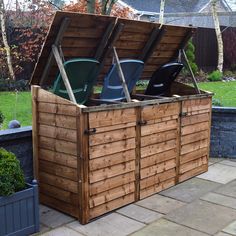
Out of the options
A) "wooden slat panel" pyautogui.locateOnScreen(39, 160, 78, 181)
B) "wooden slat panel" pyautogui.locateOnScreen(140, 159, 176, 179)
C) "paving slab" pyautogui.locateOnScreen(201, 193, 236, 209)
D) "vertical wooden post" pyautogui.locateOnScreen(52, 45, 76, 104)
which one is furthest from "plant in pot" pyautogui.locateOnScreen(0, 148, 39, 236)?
"paving slab" pyautogui.locateOnScreen(201, 193, 236, 209)

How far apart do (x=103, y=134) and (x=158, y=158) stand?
36.4 inches

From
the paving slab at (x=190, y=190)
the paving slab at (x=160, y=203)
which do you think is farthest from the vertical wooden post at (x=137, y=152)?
the paving slab at (x=190, y=190)

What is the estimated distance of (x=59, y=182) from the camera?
3.50 metres

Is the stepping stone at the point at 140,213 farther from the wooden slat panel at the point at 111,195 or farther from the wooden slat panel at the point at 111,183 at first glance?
the wooden slat panel at the point at 111,183

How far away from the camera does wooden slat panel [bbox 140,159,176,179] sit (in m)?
3.87

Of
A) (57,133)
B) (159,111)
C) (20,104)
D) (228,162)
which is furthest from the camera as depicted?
(20,104)

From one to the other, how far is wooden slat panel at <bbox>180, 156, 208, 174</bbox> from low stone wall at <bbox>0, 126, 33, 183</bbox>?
177 cm

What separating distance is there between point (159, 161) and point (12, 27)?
832cm

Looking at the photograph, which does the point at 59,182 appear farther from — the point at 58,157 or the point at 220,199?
the point at 220,199

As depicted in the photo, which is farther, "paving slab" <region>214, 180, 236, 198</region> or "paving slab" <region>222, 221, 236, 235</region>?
"paving slab" <region>214, 180, 236, 198</region>

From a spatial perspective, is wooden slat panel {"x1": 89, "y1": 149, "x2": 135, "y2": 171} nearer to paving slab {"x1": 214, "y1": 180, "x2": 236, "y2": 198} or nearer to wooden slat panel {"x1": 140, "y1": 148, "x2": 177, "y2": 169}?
wooden slat panel {"x1": 140, "y1": 148, "x2": 177, "y2": 169}

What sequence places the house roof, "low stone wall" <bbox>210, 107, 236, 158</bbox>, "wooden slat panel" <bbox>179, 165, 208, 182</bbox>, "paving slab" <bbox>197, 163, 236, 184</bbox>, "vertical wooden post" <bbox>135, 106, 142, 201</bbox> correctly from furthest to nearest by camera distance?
1. the house roof
2. "low stone wall" <bbox>210, 107, 236, 158</bbox>
3. "paving slab" <bbox>197, 163, 236, 184</bbox>
4. "wooden slat panel" <bbox>179, 165, 208, 182</bbox>
5. "vertical wooden post" <bbox>135, 106, 142, 201</bbox>

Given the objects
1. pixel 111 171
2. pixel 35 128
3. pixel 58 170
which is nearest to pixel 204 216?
pixel 111 171

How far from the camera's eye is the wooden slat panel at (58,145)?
10.8ft
